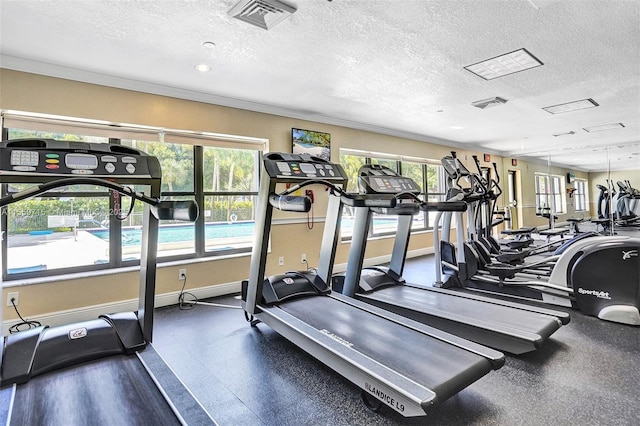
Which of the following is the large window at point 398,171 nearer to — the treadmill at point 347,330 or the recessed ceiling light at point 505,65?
the recessed ceiling light at point 505,65

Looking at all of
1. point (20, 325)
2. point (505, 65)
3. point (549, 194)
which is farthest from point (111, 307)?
point (549, 194)

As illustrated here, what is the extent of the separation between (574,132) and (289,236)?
19.5ft

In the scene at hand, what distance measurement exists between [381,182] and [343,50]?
1.34 meters

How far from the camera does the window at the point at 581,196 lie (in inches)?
249

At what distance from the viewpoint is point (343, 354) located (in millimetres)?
2064

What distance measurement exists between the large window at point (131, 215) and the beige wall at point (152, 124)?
0.57 ft

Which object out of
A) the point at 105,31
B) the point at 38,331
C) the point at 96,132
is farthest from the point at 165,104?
the point at 38,331

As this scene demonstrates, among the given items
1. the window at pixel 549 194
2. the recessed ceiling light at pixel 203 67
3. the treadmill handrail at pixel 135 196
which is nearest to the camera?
the treadmill handrail at pixel 135 196

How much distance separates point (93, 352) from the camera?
7.39ft

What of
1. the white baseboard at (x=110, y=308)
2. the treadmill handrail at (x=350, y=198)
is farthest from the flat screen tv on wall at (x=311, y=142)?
the white baseboard at (x=110, y=308)

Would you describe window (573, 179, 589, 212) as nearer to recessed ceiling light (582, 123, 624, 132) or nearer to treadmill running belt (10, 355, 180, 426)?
recessed ceiling light (582, 123, 624, 132)

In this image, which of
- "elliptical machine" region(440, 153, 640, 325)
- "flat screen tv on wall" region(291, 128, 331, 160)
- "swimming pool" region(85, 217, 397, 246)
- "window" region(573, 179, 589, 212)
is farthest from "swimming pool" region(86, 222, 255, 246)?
"window" region(573, 179, 589, 212)

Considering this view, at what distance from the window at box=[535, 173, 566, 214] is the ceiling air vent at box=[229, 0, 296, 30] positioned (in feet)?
23.9

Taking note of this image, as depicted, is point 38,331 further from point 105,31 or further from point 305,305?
point 105,31
